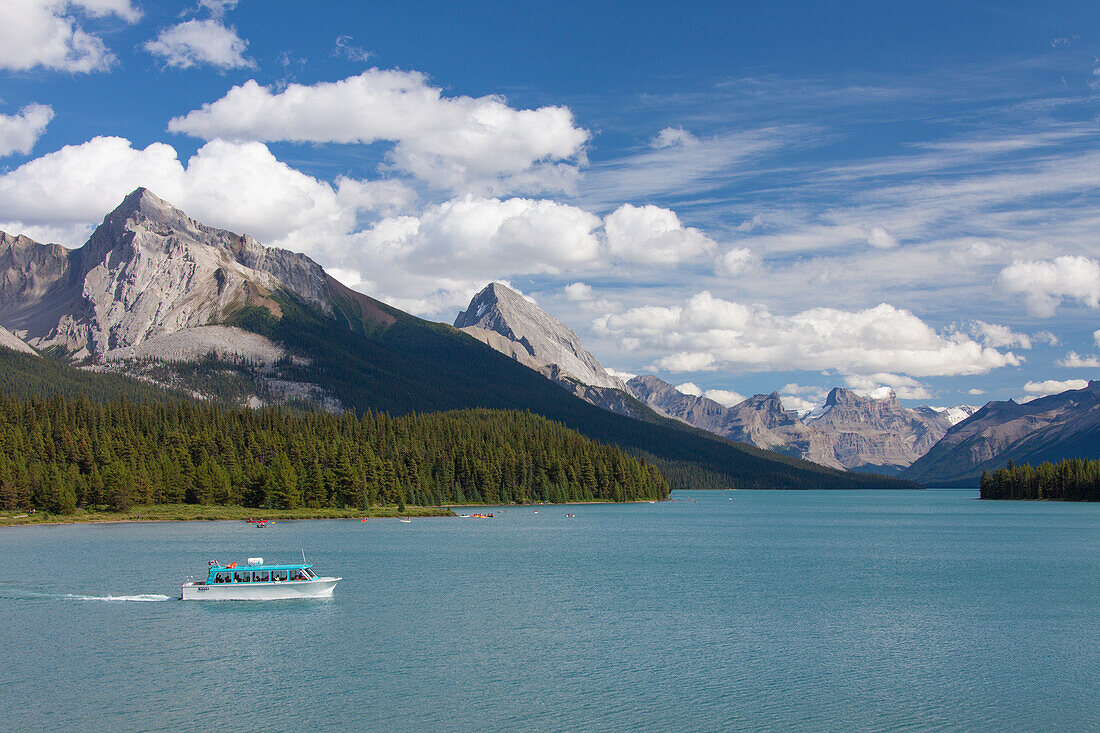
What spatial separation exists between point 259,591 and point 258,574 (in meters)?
1.45

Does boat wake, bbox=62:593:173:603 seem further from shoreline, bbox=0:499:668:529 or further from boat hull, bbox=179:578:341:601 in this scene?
shoreline, bbox=0:499:668:529

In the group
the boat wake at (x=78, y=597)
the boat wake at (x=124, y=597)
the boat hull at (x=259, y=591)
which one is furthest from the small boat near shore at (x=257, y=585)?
the boat wake at (x=78, y=597)

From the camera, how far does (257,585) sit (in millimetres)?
77688

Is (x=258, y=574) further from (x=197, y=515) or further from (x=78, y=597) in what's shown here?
(x=197, y=515)

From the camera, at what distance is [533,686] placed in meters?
48.9

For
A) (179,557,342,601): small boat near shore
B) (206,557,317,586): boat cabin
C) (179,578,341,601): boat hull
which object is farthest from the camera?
(206,557,317,586): boat cabin

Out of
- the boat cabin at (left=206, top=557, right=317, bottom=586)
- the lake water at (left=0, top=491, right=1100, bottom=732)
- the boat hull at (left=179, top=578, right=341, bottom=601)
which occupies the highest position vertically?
the boat cabin at (left=206, top=557, right=317, bottom=586)

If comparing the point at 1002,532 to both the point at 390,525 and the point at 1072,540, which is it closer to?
the point at 1072,540

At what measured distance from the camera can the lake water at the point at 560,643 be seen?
44.1 m

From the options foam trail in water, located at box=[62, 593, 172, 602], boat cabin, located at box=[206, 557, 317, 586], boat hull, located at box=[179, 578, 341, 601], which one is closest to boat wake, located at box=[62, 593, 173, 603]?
foam trail in water, located at box=[62, 593, 172, 602]

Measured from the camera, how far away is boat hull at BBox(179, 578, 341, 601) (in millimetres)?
76500

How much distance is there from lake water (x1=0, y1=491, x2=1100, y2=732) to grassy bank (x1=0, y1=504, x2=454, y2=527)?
165 feet

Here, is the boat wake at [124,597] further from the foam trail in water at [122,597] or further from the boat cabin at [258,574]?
the boat cabin at [258,574]

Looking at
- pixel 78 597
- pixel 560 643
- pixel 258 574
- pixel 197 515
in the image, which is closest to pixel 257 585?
pixel 258 574
